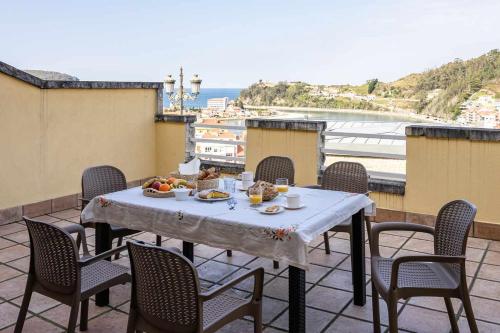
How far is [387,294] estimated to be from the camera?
7.77 ft

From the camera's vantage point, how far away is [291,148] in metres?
5.57

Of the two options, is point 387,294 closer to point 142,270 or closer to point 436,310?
point 436,310

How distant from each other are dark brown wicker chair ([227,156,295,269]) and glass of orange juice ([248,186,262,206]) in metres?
1.12

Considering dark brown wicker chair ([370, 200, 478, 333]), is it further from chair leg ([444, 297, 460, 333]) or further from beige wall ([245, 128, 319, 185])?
beige wall ([245, 128, 319, 185])

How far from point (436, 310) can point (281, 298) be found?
3.17 feet

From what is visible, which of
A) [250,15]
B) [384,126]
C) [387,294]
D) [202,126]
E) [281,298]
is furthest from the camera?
[250,15]

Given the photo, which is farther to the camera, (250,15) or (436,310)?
(250,15)

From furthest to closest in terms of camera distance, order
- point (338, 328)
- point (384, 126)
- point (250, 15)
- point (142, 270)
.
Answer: point (250, 15), point (384, 126), point (338, 328), point (142, 270)

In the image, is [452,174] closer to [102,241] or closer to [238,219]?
[238,219]

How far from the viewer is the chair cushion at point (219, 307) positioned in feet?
6.78

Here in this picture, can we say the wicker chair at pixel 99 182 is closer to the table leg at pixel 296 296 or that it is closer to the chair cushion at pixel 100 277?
the chair cushion at pixel 100 277

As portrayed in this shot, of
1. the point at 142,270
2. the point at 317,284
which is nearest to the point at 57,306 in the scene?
the point at 142,270

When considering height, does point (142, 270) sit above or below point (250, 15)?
below

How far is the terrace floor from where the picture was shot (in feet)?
9.29
